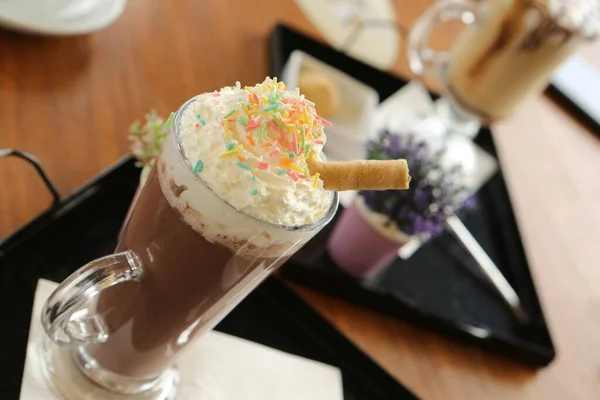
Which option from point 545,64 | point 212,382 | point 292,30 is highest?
point 545,64

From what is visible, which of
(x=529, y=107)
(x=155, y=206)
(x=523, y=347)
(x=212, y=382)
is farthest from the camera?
(x=529, y=107)

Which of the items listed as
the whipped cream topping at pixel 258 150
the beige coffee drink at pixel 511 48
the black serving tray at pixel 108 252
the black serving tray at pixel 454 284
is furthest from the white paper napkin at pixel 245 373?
the beige coffee drink at pixel 511 48

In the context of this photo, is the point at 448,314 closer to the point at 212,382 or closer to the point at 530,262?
the point at 530,262

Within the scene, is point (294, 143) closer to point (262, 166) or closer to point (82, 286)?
point (262, 166)

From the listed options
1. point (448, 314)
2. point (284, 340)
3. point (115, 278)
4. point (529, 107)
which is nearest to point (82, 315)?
point (115, 278)

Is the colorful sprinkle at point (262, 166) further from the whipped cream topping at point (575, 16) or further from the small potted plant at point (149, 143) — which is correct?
the whipped cream topping at point (575, 16)

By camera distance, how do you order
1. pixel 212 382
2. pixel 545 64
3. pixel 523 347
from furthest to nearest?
pixel 545 64
pixel 523 347
pixel 212 382
